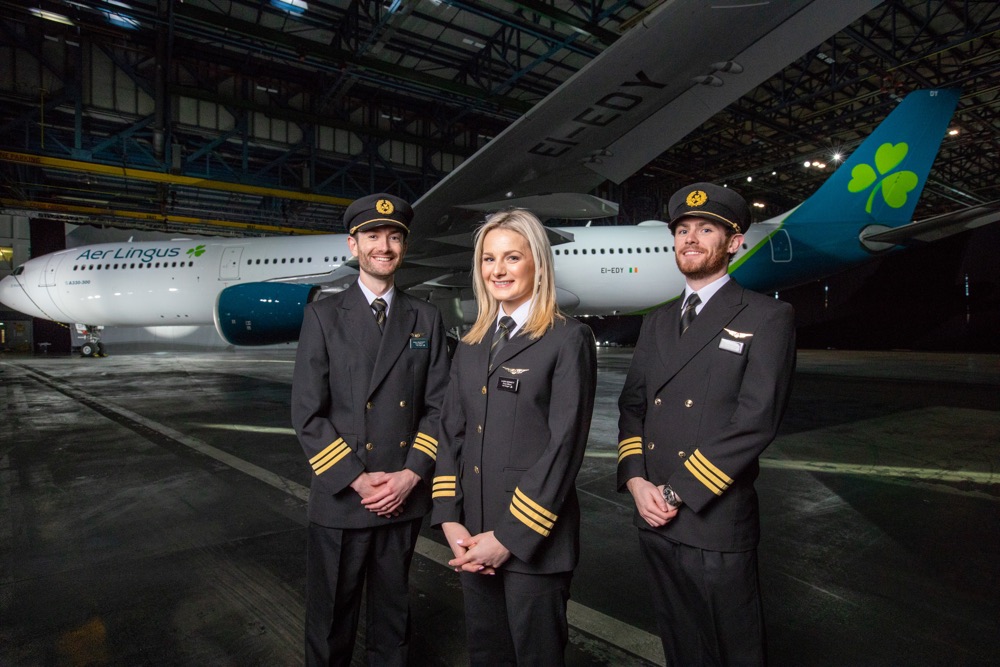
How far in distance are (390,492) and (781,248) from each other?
33.8 ft

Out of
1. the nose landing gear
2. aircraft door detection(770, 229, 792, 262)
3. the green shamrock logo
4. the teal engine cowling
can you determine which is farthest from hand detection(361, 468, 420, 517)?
the nose landing gear

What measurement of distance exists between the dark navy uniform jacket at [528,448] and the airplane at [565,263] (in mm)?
5322

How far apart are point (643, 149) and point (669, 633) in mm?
4677

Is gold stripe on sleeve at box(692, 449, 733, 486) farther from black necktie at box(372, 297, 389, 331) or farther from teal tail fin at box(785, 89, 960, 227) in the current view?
teal tail fin at box(785, 89, 960, 227)

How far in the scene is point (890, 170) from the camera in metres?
8.50

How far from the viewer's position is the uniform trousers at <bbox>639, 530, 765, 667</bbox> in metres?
1.30

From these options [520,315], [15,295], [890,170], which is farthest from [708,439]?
[15,295]

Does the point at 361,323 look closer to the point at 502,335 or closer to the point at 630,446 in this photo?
the point at 502,335

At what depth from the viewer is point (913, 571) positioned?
2.31 meters

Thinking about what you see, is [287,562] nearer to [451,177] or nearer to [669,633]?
[669,633]

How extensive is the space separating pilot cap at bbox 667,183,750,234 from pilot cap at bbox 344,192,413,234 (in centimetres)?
95

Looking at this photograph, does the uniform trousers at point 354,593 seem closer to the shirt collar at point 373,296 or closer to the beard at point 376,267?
the shirt collar at point 373,296

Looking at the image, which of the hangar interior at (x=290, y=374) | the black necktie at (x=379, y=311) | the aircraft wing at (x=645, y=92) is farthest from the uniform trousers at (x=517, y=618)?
the aircraft wing at (x=645, y=92)

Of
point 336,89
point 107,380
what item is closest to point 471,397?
point 107,380
